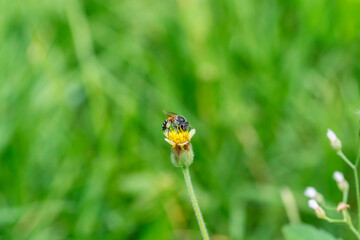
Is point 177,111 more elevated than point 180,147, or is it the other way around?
point 177,111

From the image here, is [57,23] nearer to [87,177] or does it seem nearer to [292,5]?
[87,177]

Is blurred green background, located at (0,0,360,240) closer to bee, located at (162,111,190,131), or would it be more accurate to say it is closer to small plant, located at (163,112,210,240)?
bee, located at (162,111,190,131)

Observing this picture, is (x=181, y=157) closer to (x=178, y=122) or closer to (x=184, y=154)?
(x=184, y=154)

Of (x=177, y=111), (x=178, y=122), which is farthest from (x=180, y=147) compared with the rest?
(x=177, y=111)

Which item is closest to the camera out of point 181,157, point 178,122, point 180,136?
point 181,157

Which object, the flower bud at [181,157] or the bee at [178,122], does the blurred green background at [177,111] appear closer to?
the bee at [178,122]

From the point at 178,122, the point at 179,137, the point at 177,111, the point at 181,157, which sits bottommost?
the point at 181,157

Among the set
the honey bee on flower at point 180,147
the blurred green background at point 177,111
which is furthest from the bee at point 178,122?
the blurred green background at point 177,111

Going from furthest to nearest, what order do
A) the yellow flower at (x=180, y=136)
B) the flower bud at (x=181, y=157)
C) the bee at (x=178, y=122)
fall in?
1. the bee at (x=178, y=122)
2. the yellow flower at (x=180, y=136)
3. the flower bud at (x=181, y=157)

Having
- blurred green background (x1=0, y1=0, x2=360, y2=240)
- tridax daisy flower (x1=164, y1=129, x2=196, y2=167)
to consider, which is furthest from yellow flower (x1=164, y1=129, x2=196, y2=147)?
blurred green background (x1=0, y1=0, x2=360, y2=240)

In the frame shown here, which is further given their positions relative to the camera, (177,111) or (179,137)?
(177,111)
